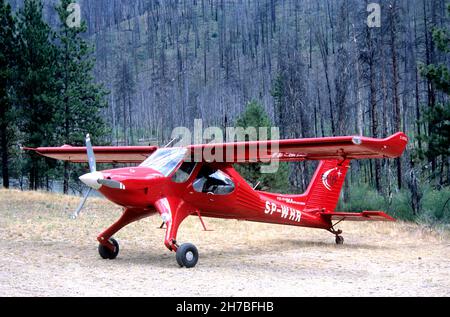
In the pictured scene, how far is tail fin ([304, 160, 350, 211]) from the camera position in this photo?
1452 centimetres

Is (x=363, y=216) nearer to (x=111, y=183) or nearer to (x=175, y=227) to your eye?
(x=175, y=227)

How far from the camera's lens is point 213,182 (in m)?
11.7

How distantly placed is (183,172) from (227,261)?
1.98 m

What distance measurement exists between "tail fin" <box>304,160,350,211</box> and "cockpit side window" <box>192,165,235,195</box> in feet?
10.4

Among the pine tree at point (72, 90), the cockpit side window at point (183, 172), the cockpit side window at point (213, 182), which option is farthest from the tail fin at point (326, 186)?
the pine tree at point (72, 90)

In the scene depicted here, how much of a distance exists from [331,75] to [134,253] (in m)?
56.6

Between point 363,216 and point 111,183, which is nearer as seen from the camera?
point 111,183

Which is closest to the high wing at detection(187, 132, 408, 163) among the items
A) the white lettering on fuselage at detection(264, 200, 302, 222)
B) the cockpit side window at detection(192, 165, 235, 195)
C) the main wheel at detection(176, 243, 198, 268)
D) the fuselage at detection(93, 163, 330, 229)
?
the cockpit side window at detection(192, 165, 235, 195)

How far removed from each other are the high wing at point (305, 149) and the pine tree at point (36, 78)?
21789 mm

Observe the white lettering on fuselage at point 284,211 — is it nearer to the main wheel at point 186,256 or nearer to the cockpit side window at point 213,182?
the cockpit side window at point 213,182

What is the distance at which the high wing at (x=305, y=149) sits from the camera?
9.91 m

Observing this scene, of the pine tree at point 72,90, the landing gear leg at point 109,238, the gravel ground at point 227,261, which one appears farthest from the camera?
the pine tree at point 72,90

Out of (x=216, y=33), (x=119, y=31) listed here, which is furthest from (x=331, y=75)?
(x=119, y=31)

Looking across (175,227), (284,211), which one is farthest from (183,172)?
(284,211)
